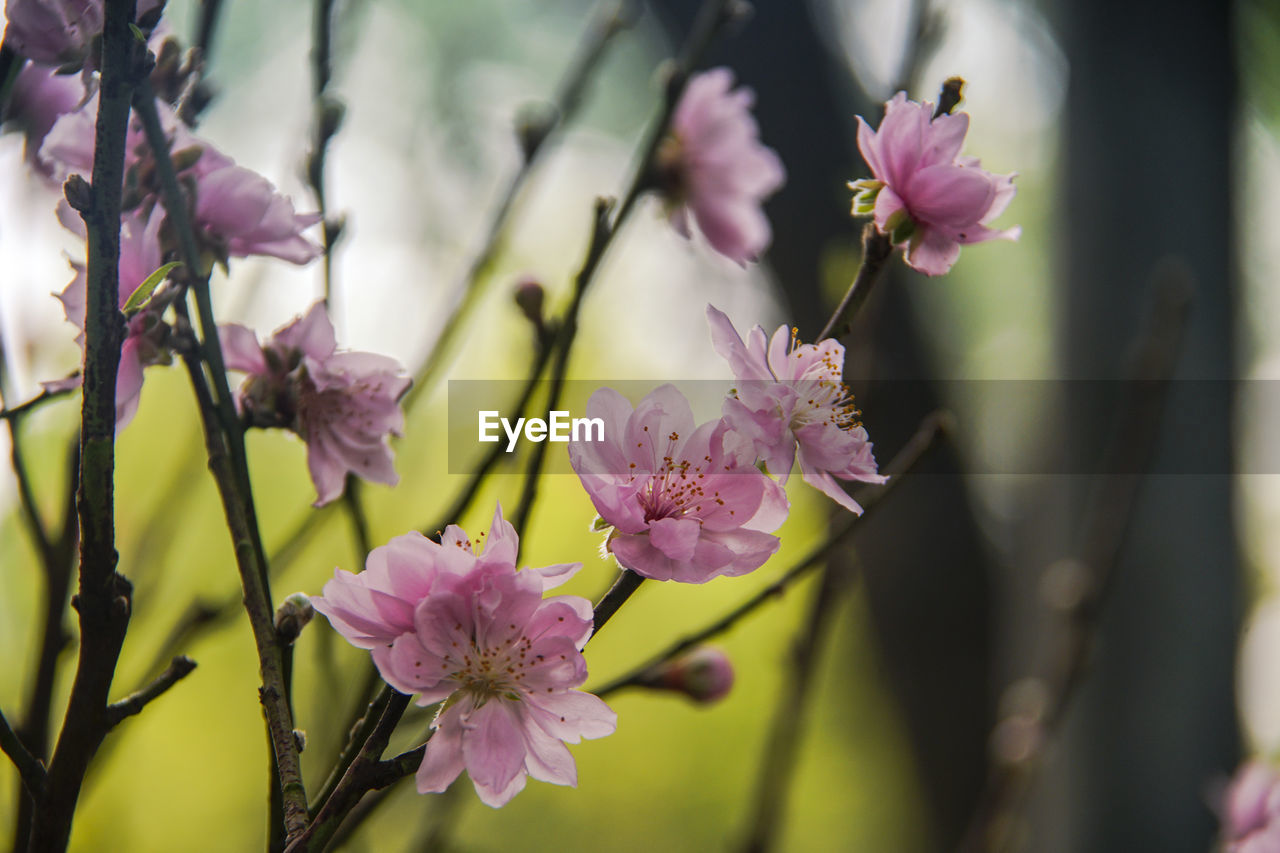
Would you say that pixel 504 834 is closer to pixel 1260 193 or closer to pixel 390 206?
pixel 390 206

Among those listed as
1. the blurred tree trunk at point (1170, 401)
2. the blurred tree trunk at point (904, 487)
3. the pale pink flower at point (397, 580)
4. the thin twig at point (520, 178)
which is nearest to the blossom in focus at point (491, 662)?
the pale pink flower at point (397, 580)

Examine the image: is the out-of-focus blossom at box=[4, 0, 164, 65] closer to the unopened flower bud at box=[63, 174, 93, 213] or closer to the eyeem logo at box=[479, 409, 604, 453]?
the unopened flower bud at box=[63, 174, 93, 213]

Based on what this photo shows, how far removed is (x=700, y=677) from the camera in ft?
2.23

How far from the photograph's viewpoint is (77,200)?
1.10 feet

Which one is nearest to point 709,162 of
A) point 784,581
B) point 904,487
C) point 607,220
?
point 607,220

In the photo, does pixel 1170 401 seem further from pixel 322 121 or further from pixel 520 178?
pixel 322 121

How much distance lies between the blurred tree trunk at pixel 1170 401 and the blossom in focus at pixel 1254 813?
0.51 m

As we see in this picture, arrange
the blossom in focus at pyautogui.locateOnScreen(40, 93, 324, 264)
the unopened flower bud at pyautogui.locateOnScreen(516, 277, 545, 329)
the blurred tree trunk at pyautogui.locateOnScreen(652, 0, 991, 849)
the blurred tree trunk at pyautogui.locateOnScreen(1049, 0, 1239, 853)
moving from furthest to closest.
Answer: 1. the blurred tree trunk at pyautogui.locateOnScreen(652, 0, 991, 849)
2. the blurred tree trunk at pyautogui.locateOnScreen(1049, 0, 1239, 853)
3. the unopened flower bud at pyautogui.locateOnScreen(516, 277, 545, 329)
4. the blossom in focus at pyautogui.locateOnScreen(40, 93, 324, 264)

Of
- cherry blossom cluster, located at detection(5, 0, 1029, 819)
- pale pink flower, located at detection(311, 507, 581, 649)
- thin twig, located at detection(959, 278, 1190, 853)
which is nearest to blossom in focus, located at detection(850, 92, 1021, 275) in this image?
cherry blossom cluster, located at detection(5, 0, 1029, 819)

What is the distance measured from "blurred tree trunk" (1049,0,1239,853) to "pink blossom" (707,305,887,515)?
1027mm

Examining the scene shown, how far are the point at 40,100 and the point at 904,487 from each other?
1385 mm

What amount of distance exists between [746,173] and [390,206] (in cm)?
235

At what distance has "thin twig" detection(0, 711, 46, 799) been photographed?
1.05 ft

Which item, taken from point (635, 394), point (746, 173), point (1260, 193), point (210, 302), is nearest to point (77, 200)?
point (210, 302)
